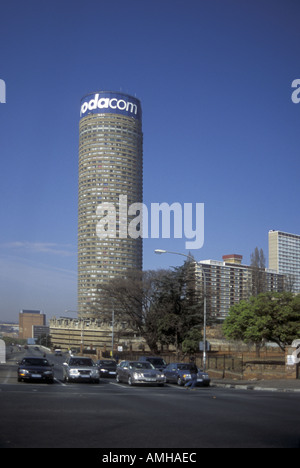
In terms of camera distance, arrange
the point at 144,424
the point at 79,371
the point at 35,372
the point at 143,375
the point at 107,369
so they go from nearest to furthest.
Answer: the point at 144,424, the point at 35,372, the point at 143,375, the point at 79,371, the point at 107,369

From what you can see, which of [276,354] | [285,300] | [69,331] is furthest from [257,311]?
[69,331]

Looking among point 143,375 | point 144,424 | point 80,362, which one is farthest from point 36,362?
point 144,424

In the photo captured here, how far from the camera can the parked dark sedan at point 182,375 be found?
32.2 metres

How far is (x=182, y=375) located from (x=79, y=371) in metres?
5.94

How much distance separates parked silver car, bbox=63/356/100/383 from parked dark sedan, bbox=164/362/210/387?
15.3 feet

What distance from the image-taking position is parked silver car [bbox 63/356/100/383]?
103ft

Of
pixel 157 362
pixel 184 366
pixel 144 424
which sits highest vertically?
pixel 144 424

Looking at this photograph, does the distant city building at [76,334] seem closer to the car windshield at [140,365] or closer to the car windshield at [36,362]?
the car windshield at [140,365]

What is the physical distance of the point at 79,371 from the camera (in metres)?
→ 31.5

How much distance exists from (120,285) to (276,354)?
21193 mm

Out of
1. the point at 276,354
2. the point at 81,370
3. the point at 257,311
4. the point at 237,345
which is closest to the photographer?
the point at 81,370

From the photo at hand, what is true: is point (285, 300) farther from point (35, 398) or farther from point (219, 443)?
point (219, 443)

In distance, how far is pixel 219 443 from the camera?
996 cm

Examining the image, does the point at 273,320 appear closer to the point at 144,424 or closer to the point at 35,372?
the point at 35,372
